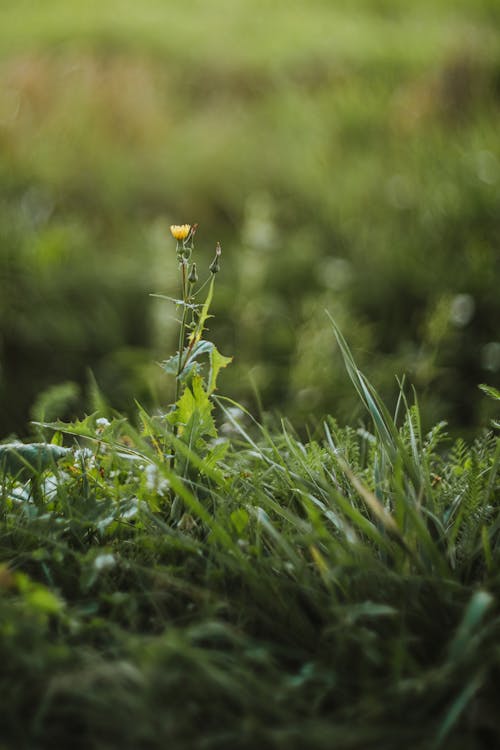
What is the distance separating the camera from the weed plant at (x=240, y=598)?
0.79m

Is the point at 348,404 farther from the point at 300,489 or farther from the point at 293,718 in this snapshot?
the point at 293,718

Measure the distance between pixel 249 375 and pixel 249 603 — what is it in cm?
54

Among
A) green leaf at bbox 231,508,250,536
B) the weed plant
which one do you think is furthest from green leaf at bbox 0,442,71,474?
green leaf at bbox 231,508,250,536

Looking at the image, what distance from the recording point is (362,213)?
12.4 ft

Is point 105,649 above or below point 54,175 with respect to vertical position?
below

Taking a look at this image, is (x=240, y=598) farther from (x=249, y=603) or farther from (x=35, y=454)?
(x=35, y=454)

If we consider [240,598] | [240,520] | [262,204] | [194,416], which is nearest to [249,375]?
[194,416]

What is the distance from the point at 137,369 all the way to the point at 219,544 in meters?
1.64

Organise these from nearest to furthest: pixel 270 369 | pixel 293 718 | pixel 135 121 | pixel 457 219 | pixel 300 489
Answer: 1. pixel 293 718
2. pixel 300 489
3. pixel 270 369
4. pixel 457 219
5. pixel 135 121

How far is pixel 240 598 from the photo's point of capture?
Result: 982 millimetres

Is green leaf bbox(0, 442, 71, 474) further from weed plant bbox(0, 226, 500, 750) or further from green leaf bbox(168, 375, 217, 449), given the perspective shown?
green leaf bbox(168, 375, 217, 449)

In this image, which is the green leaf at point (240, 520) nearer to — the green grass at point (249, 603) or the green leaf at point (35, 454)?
the green grass at point (249, 603)

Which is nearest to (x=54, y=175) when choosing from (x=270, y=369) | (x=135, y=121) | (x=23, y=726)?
(x=135, y=121)

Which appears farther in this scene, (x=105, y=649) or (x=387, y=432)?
(x=387, y=432)
